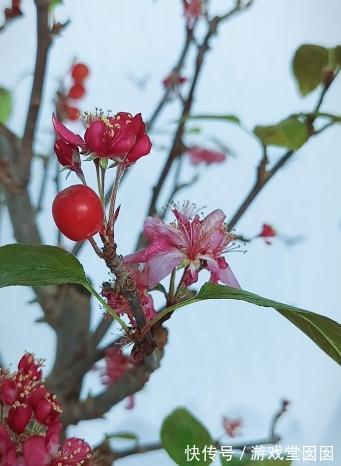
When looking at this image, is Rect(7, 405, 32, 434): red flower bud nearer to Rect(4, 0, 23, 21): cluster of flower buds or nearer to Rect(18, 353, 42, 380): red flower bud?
Rect(18, 353, 42, 380): red flower bud

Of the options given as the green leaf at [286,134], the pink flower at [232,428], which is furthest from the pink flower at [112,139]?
the pink flower at [232,428]

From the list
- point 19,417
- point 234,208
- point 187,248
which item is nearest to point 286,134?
point 187,248

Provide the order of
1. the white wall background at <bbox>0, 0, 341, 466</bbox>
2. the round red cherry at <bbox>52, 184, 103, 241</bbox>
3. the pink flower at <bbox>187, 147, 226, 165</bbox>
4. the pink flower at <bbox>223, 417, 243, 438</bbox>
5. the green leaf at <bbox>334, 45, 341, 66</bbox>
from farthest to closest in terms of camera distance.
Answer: the white wall background at <bbox>0, 0, 341, 466</bbox> < the pink flower at <bbox>187, 147, 226, 165</bbox> < the pink flower at <bbox>223, 417, 243, 438</bbox> < the green leaf at <bbox>334, 45, 341, 66</bbox> < the round red cherry at <bbox>52, 184, 103, 241</bbox>

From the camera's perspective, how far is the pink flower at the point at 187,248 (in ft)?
1.23

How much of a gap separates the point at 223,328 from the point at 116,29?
0.53 meters

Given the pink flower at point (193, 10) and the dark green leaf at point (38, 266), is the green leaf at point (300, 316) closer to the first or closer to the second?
the dark green leaf at point (38, 266)

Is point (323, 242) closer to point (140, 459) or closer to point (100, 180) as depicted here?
point (140, 459)

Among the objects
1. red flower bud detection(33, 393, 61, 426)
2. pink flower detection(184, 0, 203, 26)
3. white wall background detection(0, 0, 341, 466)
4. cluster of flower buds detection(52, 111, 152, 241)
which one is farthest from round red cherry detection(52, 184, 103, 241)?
white wall background detection(0, 0, 341, 466)

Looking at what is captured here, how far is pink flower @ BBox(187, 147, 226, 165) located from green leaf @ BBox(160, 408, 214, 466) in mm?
493

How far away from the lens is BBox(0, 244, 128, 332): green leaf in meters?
0.33

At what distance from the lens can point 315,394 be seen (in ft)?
3.69

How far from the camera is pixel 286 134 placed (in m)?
0.56

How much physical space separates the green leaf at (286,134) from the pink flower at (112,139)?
25 cm

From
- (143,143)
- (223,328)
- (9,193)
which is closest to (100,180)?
(143,143)
